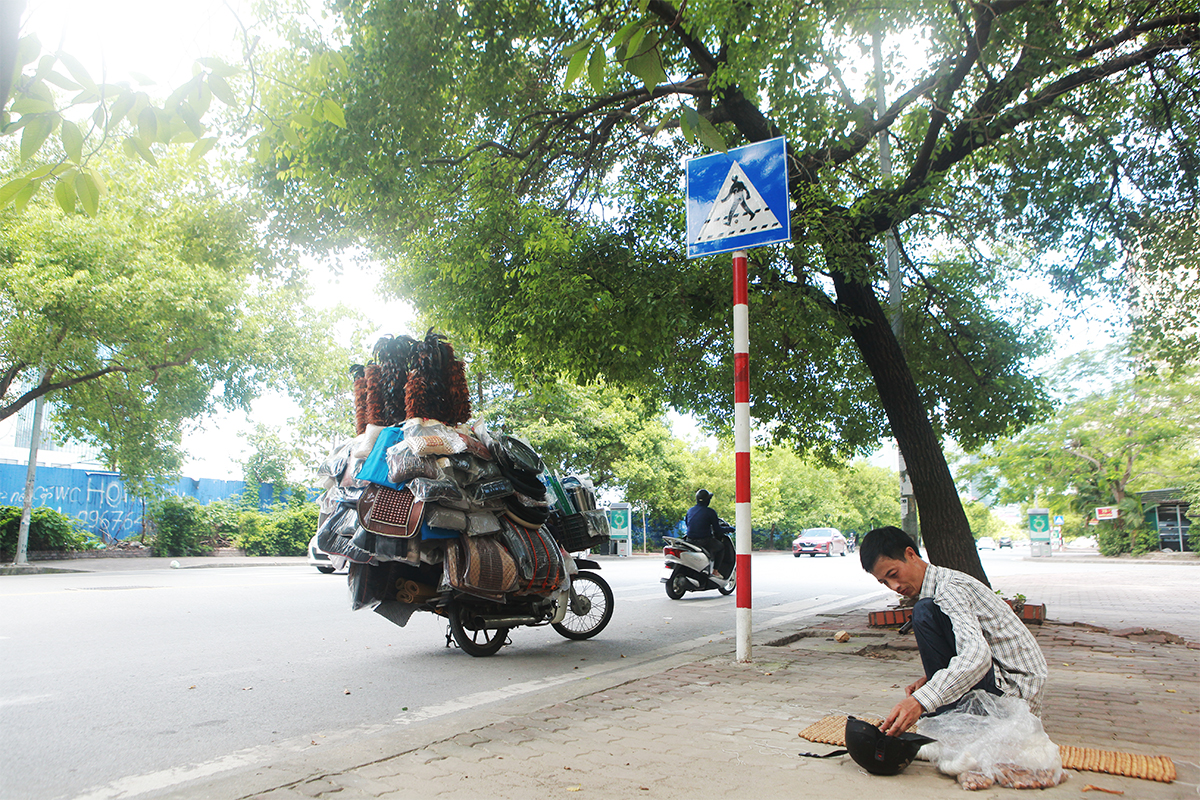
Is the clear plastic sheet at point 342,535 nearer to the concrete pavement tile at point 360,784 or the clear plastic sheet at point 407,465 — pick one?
the clear plastic sheet at point 407,465

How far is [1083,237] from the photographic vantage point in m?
9.22

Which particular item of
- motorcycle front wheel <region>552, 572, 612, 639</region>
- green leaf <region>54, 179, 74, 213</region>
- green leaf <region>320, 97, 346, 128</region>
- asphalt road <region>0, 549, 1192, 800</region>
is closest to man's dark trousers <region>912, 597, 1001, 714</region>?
asphalt road <region>0, 549, 1192, 800</region>

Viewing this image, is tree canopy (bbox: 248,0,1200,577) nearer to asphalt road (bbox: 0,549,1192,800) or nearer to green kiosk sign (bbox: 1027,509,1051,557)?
asphalt road (bbox: 0,549,1192,800)

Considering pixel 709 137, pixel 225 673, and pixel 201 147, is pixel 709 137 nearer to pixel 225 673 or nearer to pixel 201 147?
pixel 201 147

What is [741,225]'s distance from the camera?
20.3 feet

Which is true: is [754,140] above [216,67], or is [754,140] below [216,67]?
above

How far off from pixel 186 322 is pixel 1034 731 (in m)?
19.1

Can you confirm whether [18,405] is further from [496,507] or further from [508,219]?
[496,507]

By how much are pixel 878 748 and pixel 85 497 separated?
26057mm

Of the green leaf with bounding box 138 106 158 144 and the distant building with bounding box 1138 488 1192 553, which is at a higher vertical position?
the green leaf with bounding box 138 106 158 144

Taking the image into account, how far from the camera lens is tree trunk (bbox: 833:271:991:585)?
8188mm

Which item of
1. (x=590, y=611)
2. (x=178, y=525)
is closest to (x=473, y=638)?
(x=590, y=611)

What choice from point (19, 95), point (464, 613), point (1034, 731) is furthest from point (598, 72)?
point (464, 613)

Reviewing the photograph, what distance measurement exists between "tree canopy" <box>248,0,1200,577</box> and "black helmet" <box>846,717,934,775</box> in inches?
198
